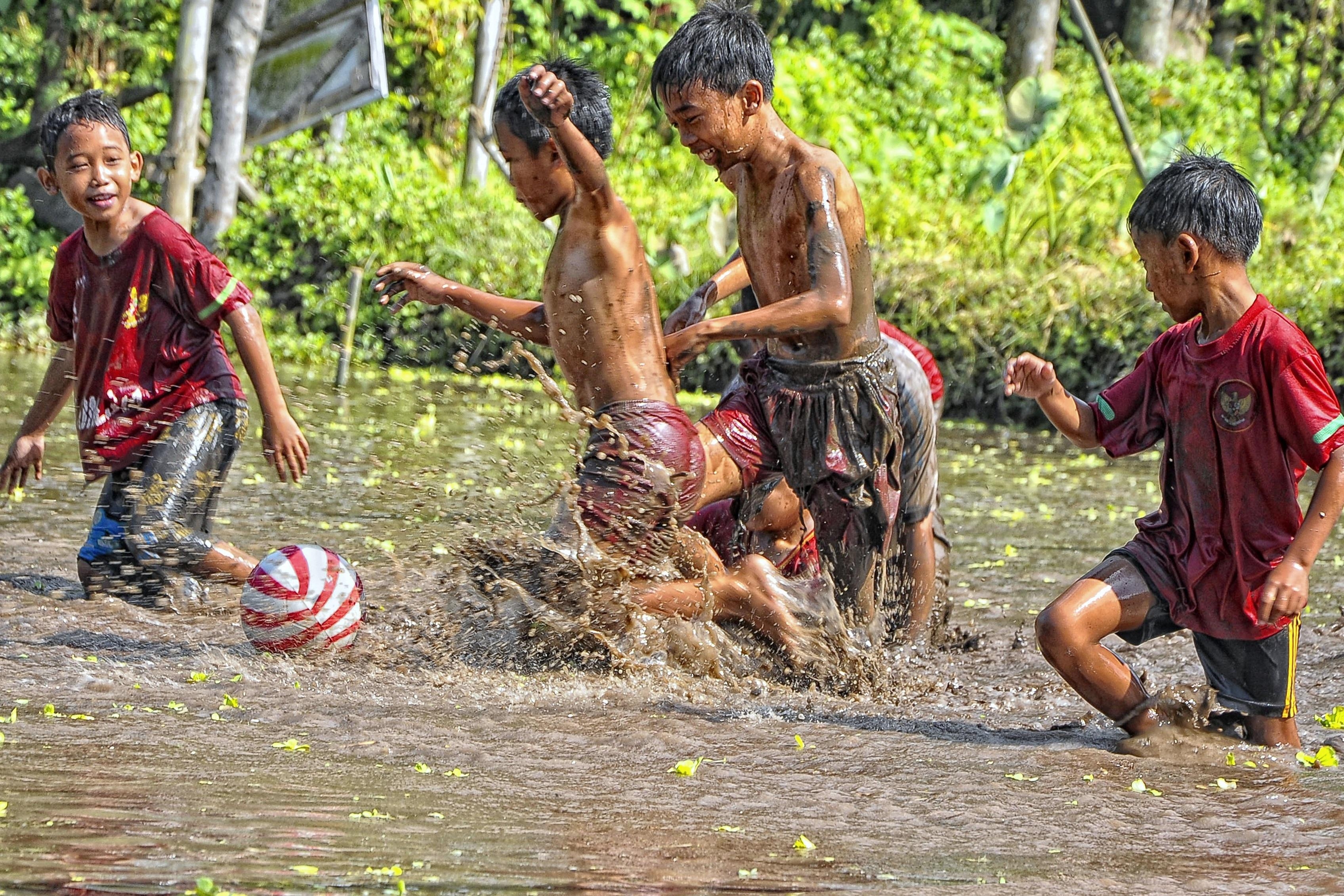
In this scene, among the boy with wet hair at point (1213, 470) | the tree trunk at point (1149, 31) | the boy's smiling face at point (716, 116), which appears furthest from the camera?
the tree trunk at point (1149, 31)

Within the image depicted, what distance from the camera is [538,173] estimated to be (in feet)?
14.8

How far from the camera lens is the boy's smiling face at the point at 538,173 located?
449 cm

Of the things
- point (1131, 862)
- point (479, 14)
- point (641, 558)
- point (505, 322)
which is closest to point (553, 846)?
point (1131, 862)

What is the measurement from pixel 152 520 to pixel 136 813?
2.34 m

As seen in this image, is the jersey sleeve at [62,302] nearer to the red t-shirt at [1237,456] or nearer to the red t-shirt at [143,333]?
the red t-shirt at [143,333]

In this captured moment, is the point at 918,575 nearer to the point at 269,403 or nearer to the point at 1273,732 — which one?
the point at 1273,732

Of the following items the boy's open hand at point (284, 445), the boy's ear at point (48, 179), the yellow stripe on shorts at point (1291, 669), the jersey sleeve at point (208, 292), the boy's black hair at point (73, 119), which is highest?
the boy's black hair at point (73, 119)

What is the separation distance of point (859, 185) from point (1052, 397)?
12716mm

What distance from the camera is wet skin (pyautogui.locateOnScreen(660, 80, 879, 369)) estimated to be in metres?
4.32

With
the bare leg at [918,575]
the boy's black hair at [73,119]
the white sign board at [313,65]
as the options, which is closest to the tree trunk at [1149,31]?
the white sign board at [313,65]

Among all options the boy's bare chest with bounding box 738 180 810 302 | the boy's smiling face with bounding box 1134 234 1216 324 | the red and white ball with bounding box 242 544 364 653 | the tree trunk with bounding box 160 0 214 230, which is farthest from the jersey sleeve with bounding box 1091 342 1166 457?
the tree trunk with bounding box 160 0 214 230

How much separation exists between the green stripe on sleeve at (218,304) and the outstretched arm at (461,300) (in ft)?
1.83

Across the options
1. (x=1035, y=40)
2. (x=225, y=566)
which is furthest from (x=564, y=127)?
(x=1035, y=40)

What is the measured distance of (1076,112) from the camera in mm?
18578
